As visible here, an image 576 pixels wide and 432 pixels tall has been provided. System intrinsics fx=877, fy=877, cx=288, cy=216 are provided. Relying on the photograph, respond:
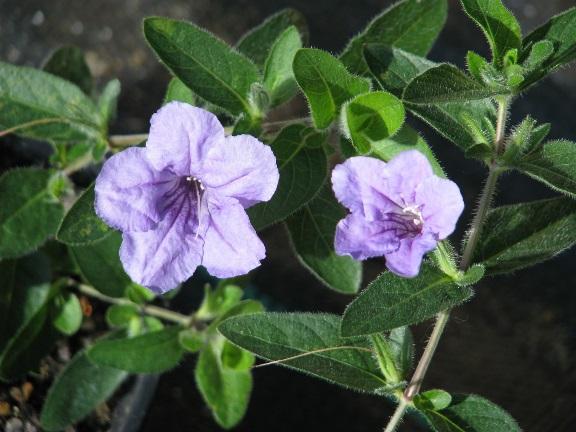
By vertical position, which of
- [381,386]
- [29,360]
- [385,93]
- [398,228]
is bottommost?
[29,360]

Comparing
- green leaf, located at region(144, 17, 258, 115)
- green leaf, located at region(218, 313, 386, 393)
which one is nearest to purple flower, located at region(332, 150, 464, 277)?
green leaf, located at region(218, 313, 386, 393)

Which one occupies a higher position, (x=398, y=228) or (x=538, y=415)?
(x=398, y=228)

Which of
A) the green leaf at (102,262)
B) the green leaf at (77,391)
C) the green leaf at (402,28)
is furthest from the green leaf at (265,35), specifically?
the green leaf at (77,391)

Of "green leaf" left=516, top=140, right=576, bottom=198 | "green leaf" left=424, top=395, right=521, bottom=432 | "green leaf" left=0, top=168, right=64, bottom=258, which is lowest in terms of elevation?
"green leaf" left=424, top=395, right=521, bottom=432

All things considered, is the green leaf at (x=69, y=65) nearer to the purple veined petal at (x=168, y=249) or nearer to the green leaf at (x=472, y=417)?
the purple veined petal at (x=168, y=249)

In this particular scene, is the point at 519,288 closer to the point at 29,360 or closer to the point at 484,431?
the point at 484,431

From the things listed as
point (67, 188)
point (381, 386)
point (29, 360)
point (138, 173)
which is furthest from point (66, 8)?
point (381, 386)

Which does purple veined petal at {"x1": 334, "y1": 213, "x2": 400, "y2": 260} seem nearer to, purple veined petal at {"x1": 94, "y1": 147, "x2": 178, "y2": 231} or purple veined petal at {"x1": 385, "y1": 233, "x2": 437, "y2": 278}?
purple veined petal at {"x1": 385, "y1": 233, "x2": 437, "y2": 278}
